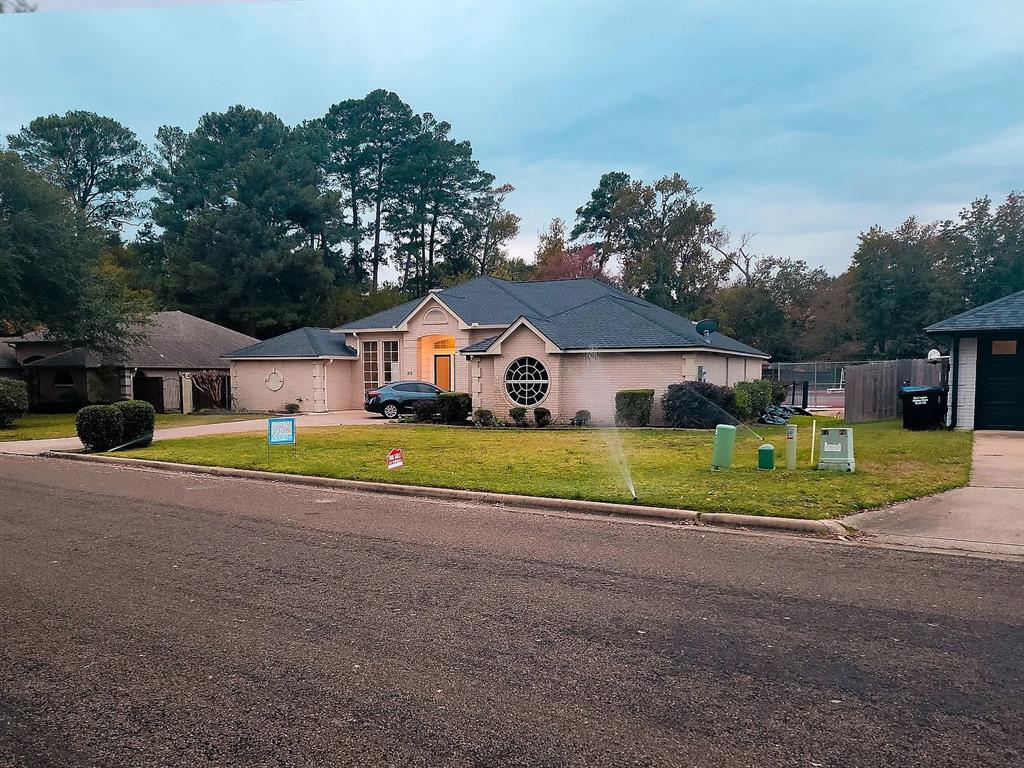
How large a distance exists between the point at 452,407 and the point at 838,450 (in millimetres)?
13663

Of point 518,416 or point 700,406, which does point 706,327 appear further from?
point 518,416

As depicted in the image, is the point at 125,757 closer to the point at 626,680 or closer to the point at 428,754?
the point at 428,754

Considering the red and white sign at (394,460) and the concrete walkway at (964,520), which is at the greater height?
→ the red and white sign at (394,460)

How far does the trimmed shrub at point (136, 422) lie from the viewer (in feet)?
54.5

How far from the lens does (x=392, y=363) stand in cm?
2955

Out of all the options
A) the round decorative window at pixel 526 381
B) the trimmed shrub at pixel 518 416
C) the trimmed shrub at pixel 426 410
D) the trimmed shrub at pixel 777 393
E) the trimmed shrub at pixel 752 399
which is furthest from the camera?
the trimmed shrub at pixel 777 393

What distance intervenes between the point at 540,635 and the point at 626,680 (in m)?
0.84

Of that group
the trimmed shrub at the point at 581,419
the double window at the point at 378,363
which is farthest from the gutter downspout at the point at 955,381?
the double window at the point at 378,363

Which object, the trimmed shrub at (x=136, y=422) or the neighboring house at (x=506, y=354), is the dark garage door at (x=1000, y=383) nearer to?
the neighboring house at (x=506, y=354)

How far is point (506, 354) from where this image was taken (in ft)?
76.5

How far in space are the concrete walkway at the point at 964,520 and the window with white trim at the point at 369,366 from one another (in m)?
23.6

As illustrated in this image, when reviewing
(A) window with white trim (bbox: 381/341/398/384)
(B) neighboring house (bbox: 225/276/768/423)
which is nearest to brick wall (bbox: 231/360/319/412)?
(B) neighboring house (bbox: 225/276/768/423)

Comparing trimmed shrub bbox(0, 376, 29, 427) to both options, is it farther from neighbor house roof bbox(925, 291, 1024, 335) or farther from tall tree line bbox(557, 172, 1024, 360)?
tall tree line bbox(557, 172, 1024, 360)

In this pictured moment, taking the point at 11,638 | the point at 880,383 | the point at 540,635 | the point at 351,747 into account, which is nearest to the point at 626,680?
the point at 540,635
